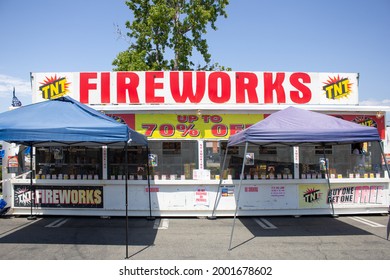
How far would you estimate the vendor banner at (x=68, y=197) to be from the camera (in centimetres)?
912

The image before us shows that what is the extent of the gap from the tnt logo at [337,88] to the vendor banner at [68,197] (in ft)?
23.9

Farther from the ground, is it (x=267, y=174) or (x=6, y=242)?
(x=267, y=174)

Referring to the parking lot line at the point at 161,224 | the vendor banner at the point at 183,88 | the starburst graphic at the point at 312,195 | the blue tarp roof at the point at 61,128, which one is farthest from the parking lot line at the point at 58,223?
the starburst graphic at the point at 312,195

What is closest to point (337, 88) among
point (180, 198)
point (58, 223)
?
point (180, 198)

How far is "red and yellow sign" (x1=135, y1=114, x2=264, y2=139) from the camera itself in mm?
9383

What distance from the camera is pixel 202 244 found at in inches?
254

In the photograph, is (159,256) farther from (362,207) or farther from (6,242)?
(362,207)

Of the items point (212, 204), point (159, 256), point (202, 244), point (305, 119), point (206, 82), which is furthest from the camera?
point (206, 82)

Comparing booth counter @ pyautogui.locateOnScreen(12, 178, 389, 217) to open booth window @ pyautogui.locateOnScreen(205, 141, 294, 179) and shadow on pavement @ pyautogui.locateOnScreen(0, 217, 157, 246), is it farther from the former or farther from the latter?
shadow on pavement @ pyautogui.locateOnScreen(0, 217, 157, 246)

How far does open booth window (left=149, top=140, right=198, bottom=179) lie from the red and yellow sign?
23 centimetres

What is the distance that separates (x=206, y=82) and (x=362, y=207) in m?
5.68

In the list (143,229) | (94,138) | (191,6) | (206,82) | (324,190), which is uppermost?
(191,6)

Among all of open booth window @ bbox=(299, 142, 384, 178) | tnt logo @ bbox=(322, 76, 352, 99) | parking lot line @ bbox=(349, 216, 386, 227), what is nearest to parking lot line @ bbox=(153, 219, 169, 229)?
open booth window @ bbox=(299, 142, 384, 178)

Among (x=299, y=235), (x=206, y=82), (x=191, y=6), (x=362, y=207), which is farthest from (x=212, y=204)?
(x=191, y=6)
